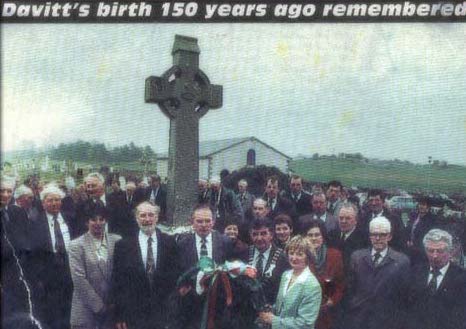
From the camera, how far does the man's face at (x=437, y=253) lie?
3.18 metres

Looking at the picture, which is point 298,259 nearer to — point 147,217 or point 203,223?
point 203,223

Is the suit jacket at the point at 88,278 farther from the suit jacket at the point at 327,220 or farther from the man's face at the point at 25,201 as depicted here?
the suit jacket at the point at 327,220

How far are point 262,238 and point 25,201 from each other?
1.60 meters

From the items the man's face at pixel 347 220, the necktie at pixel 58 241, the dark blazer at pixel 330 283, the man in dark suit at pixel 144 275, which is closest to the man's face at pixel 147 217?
the man in dark suit at pixel 144 275

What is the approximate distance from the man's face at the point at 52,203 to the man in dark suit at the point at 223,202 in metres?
1.02

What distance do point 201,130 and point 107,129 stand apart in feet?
2.09

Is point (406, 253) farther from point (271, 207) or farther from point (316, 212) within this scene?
point (271, 207)

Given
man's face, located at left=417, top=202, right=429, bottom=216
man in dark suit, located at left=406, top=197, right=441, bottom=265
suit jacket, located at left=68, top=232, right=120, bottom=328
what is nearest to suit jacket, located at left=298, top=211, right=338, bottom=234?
man in dark suit, located at left=406, top=197, right=441, bottom=265

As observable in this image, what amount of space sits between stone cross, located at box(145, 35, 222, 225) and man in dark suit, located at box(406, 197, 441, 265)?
4.82ft

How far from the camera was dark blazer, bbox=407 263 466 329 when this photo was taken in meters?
3.16

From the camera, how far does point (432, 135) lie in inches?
135

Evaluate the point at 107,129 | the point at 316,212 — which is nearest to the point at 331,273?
the point at 316,212

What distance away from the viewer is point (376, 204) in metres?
3.40

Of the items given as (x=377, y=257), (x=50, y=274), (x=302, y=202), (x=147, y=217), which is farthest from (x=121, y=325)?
(x=377, y=257)
